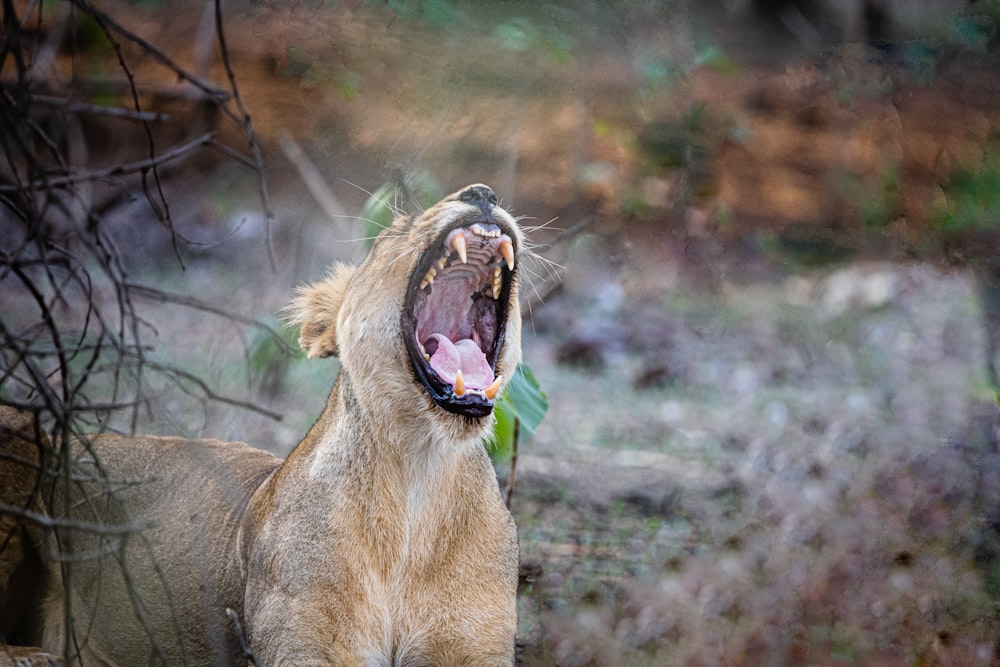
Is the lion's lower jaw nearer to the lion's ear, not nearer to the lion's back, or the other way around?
the lion's ear

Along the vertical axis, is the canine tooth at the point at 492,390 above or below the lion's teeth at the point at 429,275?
below

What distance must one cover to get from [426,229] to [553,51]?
6180 mm

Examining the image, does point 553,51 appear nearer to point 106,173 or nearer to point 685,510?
point 685,510

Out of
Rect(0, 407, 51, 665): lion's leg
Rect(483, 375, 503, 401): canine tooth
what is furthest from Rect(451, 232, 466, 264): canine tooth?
Rect(0, 407, 51, 665): lion's leg

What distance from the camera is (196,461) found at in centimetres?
422

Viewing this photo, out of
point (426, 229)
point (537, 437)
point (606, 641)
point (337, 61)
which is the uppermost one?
point (337, 61)

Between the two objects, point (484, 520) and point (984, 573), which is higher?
point (484, 520)

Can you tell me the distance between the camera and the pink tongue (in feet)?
11.3

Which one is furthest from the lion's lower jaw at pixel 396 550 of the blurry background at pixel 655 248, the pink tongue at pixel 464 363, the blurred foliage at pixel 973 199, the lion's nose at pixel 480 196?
the blurred foliage at pixel 973 199

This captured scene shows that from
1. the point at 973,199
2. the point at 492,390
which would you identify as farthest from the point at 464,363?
the point at 973,199

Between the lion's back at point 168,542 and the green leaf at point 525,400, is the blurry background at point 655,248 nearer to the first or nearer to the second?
the green leaf at point 525,400

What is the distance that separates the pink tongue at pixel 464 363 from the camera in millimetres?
3434

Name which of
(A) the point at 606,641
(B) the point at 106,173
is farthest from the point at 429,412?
(A) the point at 606,641

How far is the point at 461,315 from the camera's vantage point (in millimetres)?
3781
